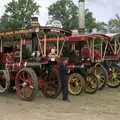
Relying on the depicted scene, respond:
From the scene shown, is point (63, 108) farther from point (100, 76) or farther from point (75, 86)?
point (100, 76)

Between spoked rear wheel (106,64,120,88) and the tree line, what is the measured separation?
13452 millimetres

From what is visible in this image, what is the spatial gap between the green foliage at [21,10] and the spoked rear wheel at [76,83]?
90.6ft

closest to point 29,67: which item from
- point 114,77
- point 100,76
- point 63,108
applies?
point 63,108

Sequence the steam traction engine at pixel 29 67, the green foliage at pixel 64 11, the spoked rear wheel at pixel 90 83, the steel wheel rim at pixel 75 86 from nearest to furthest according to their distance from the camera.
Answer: the steam traction engine at pixel 29 67 < the steel wheel rim at pixel 75 86 < the spoked rear wheel at pixel 90 83 < the green foliage at pixel 64 11

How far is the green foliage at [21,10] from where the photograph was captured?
42.7 meters

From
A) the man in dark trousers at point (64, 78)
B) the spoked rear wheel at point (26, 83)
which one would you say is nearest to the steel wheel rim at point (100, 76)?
the man in dark trousers at point (64, 78)

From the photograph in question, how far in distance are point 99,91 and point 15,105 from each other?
4.52 metres

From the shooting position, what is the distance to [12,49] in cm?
1562

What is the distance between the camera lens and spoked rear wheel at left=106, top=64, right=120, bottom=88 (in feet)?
56.8

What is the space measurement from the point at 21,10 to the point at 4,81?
29663 millimetres

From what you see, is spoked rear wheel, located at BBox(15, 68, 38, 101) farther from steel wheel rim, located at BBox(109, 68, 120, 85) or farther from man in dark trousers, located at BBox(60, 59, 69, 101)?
steel wheel rim, located at BBox(109, 68, 120, 85)

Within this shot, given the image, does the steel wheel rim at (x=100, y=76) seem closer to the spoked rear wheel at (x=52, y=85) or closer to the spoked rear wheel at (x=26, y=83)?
the spoked rear wheel at (x=52, y=85)

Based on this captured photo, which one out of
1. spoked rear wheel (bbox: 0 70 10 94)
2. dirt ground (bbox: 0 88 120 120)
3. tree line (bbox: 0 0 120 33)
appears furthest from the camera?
tree line (bbox: 0 0 120 33)

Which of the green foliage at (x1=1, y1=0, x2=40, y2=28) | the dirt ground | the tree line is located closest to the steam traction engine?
the dirt ground
